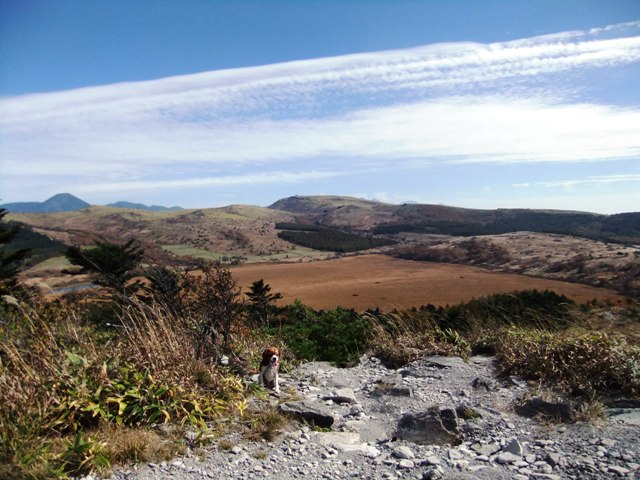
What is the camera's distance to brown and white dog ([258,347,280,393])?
5.97 metres

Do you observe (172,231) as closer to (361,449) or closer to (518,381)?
(518,381)

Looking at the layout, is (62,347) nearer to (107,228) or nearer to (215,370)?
(215,370)

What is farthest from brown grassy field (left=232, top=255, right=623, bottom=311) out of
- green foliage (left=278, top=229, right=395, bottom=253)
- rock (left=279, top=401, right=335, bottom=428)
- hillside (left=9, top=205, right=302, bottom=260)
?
green foliage (left=278, top=229, right=395, bottom=253)

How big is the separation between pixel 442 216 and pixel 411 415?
7149 inches

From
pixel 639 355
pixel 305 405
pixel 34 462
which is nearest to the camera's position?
pixel 34 462

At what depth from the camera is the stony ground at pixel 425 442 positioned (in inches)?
157

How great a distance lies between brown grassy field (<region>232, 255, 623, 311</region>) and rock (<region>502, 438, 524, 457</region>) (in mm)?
24751

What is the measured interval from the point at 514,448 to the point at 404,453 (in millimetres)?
1092

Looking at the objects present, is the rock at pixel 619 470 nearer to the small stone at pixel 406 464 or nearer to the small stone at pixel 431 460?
the small stone at pixel 431 460

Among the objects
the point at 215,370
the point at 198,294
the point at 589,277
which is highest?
the point at 198,294

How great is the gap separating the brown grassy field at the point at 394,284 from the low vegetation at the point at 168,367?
21756 millimetres

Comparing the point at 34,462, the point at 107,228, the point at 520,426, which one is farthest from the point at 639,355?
the point at 107,228

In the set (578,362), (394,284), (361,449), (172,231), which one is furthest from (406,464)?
(172,231)

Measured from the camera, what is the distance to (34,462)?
3770 mm
